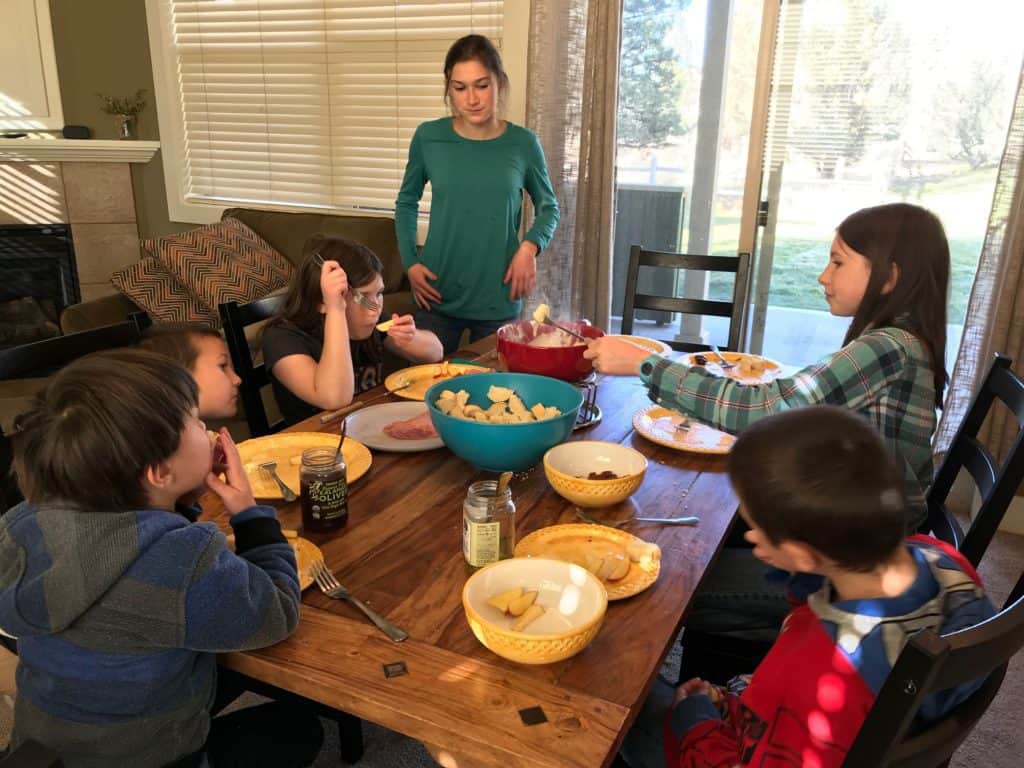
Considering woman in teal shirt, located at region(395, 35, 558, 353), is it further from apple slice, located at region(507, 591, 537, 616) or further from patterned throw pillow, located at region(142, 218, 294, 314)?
apple slice, located at region(507, 591, 537, 616)

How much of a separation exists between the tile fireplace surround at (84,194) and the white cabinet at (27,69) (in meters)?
0.35

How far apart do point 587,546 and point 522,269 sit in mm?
1592

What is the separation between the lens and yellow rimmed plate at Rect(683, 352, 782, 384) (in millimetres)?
1966

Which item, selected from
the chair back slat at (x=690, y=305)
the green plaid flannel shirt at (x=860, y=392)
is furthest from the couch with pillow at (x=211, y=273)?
the green plaid flannel shirt at (x=860, y=392)

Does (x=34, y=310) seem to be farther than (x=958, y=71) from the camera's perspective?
Yes

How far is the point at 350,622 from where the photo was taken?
38.9 inches

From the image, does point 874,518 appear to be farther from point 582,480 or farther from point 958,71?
point 958,71

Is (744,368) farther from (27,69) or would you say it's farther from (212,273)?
(27,69)

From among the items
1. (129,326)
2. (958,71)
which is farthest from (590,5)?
(129,326)

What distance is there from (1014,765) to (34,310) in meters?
4.57

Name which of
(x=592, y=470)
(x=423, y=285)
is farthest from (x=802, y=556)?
(x=423, y=285)

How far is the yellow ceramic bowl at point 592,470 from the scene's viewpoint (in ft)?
4.16

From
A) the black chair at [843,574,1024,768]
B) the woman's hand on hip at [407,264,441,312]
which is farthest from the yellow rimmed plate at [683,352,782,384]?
the black chair at [843,574,1024,768]

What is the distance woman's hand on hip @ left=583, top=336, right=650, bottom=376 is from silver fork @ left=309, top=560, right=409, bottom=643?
28.1 inches
